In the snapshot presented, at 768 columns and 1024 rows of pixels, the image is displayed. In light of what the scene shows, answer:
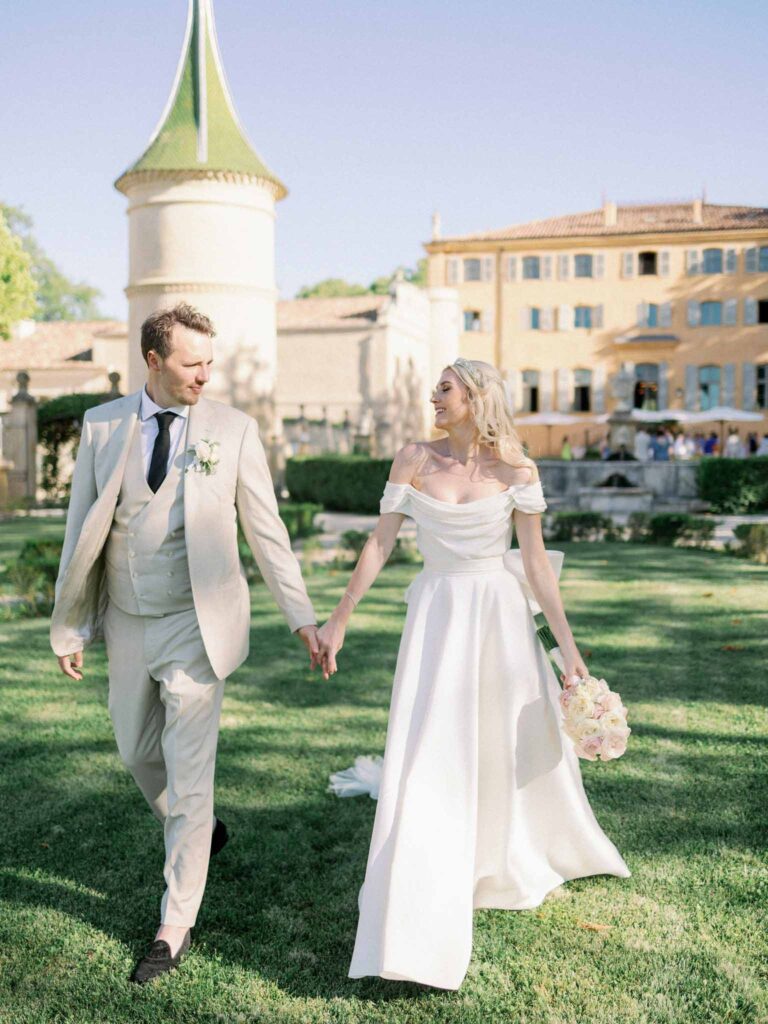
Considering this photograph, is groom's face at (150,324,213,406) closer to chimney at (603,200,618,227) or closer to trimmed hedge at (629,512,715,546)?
trimmed hedge at (629,512,715,546)

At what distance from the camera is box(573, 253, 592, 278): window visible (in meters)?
45.2

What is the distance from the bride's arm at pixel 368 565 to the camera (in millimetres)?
3502

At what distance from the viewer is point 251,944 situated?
3.38m

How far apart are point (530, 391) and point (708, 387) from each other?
25.5 feet

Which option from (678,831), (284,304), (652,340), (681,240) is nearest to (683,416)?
(652,340)

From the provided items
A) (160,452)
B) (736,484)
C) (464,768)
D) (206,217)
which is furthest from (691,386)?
(160,452)

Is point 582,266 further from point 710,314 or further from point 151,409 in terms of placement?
point 151,409

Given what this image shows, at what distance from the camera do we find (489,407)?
340cm

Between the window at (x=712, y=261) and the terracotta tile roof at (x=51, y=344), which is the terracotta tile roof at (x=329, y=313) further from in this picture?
the window at (x=712, y=261)

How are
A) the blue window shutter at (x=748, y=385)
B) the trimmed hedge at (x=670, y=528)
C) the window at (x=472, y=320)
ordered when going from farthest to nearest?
the window at (x=472, y=320) → the blue window shutter at (x=748, y=385) → the trimmed hedge at (x=670, y=528)

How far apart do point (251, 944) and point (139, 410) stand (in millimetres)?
1843

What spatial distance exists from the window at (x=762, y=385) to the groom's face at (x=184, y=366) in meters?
44.1

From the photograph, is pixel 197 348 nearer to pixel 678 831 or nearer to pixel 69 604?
pixel 69 604

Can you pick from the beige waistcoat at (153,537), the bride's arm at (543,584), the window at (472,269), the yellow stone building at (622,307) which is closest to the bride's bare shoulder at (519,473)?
the bride's arm at (543,584)
